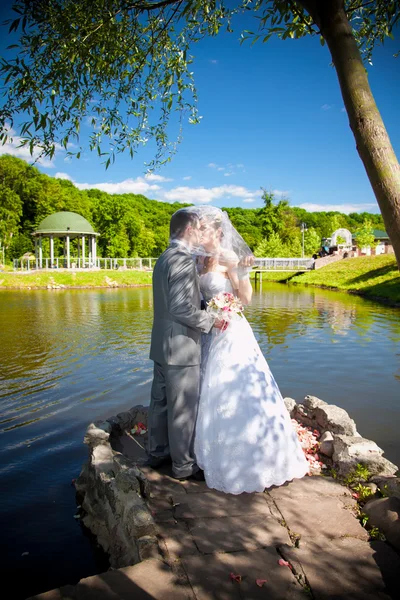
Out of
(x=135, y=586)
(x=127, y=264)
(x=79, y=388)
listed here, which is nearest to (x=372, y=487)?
(x=135, y=586)

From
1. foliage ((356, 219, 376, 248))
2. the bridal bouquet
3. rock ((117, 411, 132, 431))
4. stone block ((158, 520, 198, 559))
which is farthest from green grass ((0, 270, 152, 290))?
stone block ((158, 520, 198, 559))

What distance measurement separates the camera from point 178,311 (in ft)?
12.6

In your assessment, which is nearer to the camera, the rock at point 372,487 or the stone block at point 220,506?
the stone block at point 220,506

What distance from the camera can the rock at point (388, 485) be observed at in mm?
3680

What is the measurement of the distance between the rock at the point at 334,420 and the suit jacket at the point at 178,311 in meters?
2.18

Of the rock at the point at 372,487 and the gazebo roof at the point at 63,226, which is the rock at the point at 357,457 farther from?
the gazebo roof at the point at 63,226

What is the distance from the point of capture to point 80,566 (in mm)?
3803

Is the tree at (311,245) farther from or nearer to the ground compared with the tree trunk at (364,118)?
farther from the ground

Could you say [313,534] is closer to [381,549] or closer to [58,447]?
[381,549]

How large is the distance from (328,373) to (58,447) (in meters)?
6.30

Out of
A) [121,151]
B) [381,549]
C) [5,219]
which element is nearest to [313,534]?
[381,549]

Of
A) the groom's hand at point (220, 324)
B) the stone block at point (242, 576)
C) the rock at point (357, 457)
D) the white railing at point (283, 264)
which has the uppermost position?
the white railing at point (283, 264)

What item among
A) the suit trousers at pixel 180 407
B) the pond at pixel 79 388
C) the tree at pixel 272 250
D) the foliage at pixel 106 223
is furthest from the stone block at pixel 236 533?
the tree at pixel 272 250

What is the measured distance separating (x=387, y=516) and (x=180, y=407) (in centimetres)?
190
